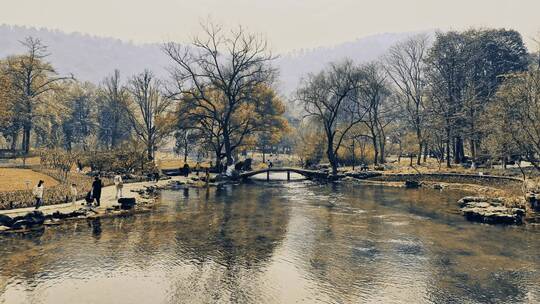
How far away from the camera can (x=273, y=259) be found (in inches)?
742

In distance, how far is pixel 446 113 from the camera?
5659 cm

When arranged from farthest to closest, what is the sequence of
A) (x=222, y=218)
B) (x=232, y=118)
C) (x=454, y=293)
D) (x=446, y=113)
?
(x=232, y=118), (x=446, y=113), (x=222, y=218), (x=454, y=293)

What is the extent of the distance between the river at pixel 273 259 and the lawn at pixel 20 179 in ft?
31.9

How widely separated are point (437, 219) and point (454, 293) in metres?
15.0

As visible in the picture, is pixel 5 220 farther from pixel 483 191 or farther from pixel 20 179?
pixel 483 191

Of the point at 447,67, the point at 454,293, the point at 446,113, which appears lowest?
the point at 454,293

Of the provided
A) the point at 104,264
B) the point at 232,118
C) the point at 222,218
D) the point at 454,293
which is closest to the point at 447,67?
the point at 232,118

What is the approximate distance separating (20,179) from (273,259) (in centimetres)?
2701

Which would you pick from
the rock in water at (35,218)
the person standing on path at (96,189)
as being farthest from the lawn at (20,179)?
the rock in water at (35,218)

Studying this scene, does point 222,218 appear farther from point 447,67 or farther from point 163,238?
point 447,67

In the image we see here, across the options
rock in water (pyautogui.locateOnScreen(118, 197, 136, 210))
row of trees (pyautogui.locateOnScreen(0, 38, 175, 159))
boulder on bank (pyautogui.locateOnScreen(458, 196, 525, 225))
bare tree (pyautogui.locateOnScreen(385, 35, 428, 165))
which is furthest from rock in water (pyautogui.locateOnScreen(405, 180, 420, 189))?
row of trees (pyautogui.locateOnScreen(0, 38, 175, 159))

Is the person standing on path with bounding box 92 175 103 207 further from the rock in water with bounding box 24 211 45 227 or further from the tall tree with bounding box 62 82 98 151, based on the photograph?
the tall tree with bounding box 62 82 98 151

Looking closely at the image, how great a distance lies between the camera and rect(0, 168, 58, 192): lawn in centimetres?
3074

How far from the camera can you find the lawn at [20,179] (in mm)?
30739
